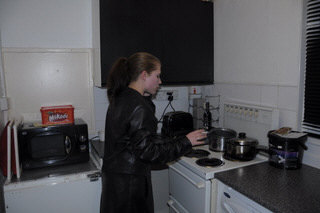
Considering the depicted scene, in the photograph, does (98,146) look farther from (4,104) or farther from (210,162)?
(210,162)

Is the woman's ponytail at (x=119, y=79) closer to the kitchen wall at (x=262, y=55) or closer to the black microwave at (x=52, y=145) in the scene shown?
the black microwave at (x=52, y=145)

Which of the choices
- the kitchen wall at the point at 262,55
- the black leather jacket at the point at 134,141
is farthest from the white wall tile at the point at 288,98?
the black leather jacket at the point at 134,141

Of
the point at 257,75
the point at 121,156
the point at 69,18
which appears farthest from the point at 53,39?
the point at 257,75

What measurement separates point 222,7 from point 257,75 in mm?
751

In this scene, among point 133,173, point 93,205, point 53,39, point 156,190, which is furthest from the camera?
point 156,190

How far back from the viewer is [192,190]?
1.68m

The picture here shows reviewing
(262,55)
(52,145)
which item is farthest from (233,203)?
(52,145)

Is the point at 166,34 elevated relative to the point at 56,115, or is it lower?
elevated

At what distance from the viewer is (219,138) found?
6.28 ft

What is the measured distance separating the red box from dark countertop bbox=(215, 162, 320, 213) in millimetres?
1154

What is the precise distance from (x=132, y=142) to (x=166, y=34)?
1.19 metres

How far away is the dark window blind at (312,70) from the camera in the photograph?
1.55 metres

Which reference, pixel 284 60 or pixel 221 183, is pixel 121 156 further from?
pixel 284 60

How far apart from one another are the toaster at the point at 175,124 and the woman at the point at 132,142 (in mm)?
738
